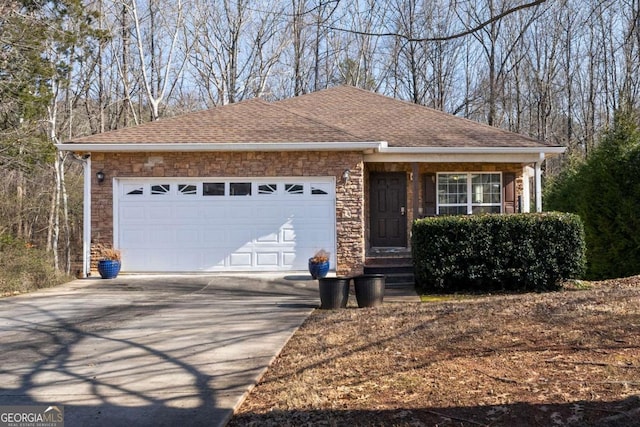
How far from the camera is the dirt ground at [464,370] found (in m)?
3.94

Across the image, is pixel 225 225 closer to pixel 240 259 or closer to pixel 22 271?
pixel 240 259

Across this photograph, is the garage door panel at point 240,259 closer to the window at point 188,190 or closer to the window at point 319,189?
the window at point 188,190

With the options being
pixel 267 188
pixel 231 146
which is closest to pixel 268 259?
pixel 267 188

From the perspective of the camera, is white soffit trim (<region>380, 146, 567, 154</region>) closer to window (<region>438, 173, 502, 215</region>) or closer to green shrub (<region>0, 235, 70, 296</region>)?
window (<region>438, 173, 502, 215</region>)

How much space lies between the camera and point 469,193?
14.3m

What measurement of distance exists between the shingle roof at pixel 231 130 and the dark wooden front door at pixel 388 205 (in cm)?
212

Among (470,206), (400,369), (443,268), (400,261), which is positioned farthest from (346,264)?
(400,369)

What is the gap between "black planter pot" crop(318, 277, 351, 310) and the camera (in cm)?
855

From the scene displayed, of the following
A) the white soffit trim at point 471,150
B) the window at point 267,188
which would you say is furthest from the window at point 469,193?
the window at point 267,188

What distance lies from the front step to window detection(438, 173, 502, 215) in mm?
2371

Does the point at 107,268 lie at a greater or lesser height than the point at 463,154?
lesser

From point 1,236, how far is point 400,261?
9.03 m

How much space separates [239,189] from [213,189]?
0.59m

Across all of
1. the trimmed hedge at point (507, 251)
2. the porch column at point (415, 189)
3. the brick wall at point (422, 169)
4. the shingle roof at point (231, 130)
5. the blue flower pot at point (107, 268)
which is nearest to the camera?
the trimmed hedge at point (507, 251)
